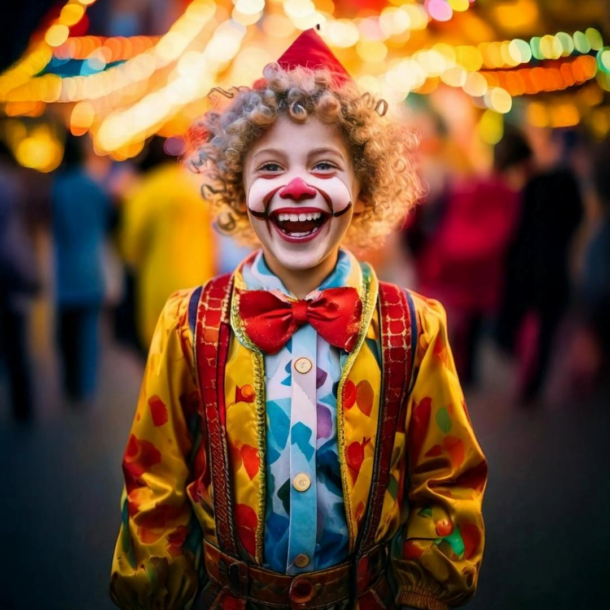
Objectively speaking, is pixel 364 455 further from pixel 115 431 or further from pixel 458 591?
pixel 115 431

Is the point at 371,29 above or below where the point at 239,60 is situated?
above

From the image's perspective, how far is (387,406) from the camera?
4.13 ft

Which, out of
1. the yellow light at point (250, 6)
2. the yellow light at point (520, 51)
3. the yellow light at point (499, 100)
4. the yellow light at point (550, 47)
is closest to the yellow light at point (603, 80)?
the yellow light at point (550, 47)

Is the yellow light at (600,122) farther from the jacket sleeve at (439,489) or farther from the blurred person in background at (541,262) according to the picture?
the jacket sleeve at (439,489)

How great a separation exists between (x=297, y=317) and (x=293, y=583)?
20.1 inches

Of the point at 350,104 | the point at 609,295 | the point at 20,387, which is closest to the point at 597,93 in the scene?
the point at 609,295

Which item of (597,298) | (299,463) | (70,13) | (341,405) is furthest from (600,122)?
(299,463)

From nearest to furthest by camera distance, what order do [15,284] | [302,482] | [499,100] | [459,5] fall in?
[302,482], [15,284], [459,5], [499,100]

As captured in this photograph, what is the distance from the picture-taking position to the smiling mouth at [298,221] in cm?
123

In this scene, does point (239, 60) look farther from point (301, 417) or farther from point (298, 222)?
point (301, 417)

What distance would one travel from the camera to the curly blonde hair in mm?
1251

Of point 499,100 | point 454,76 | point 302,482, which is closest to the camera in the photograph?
point 302,482

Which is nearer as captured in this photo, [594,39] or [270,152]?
[270,152]

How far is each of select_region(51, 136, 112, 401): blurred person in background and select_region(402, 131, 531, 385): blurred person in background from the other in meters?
2.00
